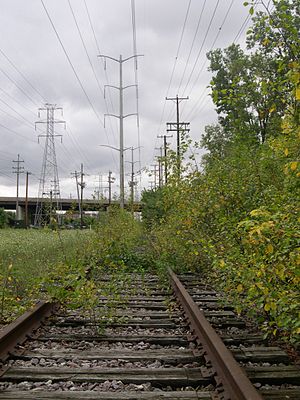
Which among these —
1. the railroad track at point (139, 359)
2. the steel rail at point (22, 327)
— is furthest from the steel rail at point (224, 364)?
the steel rail at point (22, 327)

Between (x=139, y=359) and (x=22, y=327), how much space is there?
1351mm

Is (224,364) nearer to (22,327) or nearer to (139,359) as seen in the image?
(139,359)

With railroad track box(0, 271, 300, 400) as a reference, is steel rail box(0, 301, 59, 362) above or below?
above

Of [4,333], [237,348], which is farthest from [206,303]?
[4,333]

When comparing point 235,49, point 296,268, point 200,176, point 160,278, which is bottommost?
point 160,278

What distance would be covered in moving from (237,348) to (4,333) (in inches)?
84.4

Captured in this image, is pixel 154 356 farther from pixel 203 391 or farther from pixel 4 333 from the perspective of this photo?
pixel 4 333

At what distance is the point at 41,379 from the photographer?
10.4ft

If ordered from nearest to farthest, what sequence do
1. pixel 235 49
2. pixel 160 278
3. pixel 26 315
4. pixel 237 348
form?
pixel 237 348 → pixel 26 315 → pixel 160 278 → pixel 235 49

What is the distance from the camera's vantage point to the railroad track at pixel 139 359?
2906mm

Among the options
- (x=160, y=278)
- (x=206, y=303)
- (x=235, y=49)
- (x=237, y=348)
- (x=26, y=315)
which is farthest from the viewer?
(x=235, y=49)

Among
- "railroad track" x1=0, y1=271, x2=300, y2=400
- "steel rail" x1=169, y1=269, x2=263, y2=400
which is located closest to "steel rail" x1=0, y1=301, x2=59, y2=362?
"railroad track" x1=0, y1=271, x2=300, y2=400

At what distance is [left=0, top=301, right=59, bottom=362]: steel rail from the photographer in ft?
12.1

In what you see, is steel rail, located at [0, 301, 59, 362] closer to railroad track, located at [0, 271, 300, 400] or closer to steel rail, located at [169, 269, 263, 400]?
railroad track, located at [0, 271, 300, 400]
